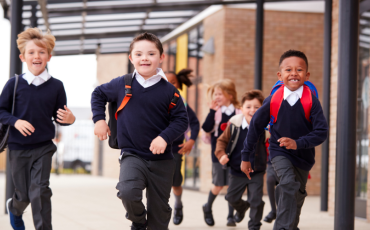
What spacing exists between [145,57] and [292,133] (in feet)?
4.32

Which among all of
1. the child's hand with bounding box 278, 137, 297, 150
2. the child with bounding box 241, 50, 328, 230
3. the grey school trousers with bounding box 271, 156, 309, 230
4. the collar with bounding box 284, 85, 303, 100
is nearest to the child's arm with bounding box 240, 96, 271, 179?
the child with bounding box 241, 50, 328, 230

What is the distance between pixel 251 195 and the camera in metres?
5.12

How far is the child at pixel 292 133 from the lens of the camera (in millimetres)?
3684

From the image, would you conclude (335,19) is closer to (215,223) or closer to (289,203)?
(215,223)

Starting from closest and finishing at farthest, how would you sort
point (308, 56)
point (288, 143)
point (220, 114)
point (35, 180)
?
1. point (288, 143)
2. point (35, 180)
3. point (220, 114)
4. point (308, 56)

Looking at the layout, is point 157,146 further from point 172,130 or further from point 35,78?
point 35,78

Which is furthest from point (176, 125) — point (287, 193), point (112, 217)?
point (112, 217)

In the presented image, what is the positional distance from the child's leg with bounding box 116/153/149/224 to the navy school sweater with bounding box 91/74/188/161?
A: 74 millimetres

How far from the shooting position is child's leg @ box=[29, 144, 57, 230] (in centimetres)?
399

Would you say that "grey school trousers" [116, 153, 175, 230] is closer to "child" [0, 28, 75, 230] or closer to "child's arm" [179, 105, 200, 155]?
"child" [0, 28, 75, 230]

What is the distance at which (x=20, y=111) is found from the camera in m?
4.11

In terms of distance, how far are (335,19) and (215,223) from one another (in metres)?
3.71

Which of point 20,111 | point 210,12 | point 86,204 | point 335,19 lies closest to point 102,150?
point 210,12

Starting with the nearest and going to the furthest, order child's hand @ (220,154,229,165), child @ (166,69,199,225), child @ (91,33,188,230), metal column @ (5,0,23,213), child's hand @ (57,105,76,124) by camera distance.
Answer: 1. child @ (91,33,188,230)
2. child's hand @ (57,105,76,124)
3. child's hand @ (220,154,229,165)
4. child @ (166,69,199,225)
5. metal column @ (5,0,23,213)
